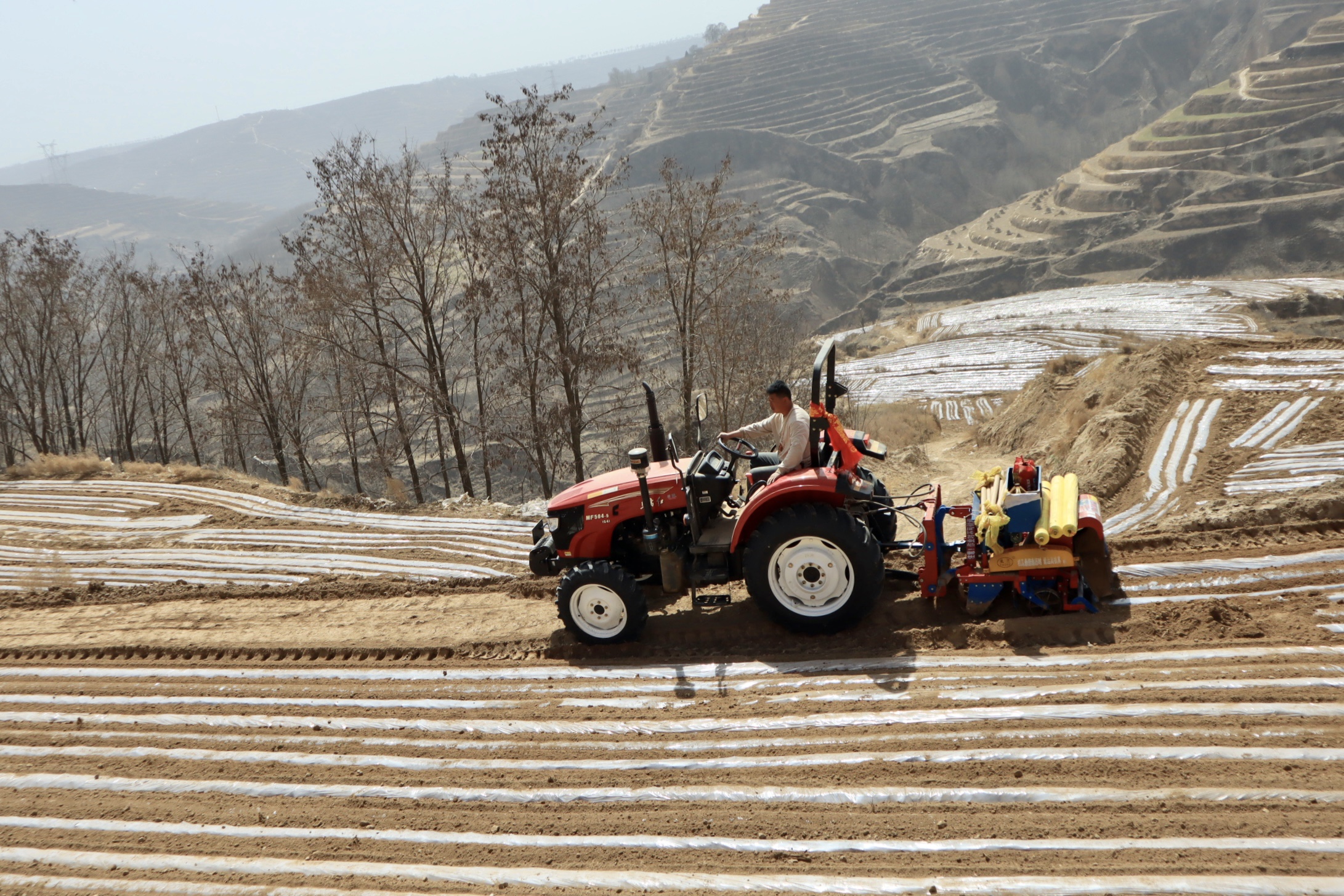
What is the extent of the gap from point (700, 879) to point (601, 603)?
2.42 m

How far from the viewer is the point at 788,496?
5695 mm

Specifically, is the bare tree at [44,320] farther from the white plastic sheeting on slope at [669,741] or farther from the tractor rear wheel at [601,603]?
the tractor rear wheel at [601,603]

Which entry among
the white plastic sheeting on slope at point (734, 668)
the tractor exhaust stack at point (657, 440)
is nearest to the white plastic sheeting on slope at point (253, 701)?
the white plastic sheeting on slope at point (734, 668)

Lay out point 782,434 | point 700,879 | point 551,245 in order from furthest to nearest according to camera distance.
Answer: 1. point 551,245
2. point 782,434
3. point 700,879

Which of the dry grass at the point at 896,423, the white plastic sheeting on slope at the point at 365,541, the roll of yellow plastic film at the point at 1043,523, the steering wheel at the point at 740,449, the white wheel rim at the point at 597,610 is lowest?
the dry grass at the point at 896,423

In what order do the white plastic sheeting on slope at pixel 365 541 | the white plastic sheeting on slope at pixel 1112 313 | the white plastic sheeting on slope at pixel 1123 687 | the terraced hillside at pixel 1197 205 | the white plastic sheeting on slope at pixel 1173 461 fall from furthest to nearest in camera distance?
1. the terraced hillside at pixel 1197 205
2. the white plastic sheeting on slope at pixel 1112 313
3. the white plastic sheeting on slope at pixel 365 541
4. the white plastic sheeting on slope at pixel 1173 461
5. the white plastic sheeting on slope at pixel 1123 687

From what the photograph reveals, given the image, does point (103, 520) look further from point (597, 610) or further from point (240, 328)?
point (240, 328)

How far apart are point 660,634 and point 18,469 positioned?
1793 centimetres

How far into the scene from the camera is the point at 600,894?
12.8 feet

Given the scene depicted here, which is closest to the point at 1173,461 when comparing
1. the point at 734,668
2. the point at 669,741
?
the point at 734,668

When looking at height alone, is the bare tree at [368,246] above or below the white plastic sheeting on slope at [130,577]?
above

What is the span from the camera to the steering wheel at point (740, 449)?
604 cm

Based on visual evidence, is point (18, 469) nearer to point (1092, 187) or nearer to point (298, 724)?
point (298, 724)

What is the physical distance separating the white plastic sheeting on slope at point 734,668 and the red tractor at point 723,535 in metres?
0.33
